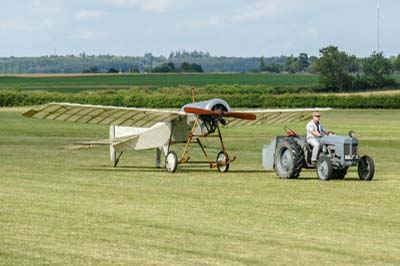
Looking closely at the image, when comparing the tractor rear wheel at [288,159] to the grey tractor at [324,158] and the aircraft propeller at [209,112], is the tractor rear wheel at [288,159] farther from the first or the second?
the aircraft propeller at [209,112]

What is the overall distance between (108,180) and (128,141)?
5.00 m

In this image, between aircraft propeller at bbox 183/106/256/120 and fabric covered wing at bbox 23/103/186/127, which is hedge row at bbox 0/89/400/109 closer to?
fabric covered wing at bbox 23/103/186/127

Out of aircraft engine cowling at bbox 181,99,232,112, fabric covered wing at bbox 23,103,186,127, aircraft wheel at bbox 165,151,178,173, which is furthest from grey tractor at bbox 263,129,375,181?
fabric covered wing at bbox 23,103,186,127

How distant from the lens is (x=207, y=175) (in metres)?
24.4

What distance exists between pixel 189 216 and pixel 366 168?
7.42m

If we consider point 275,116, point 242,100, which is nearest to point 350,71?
point 242,100

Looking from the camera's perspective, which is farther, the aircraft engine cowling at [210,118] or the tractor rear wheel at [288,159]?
the aircraft engine cowling at [210,118]

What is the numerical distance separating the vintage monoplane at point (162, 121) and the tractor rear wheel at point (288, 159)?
7.24 feet

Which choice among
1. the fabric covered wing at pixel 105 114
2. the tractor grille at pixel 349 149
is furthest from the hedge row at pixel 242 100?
the tractor grille at pixel 349 149

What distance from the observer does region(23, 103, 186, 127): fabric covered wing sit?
2515cm

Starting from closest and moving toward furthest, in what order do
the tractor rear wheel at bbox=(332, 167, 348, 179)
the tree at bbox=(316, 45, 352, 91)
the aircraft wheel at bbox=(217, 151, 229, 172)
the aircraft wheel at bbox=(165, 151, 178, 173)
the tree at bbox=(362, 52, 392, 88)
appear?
the tractor rear wheel at bbox=(332, 167, 348, 179)
the aircraft wheel at bbox=(165, 151, 178, 173)
the aircraft wheel at bbox=(217, 151, 229, 172)
the tree at bbox=(316, 45, 352, 91)
the tree at bbox=(362, 52, 392, 88)

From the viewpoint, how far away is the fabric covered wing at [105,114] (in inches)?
990

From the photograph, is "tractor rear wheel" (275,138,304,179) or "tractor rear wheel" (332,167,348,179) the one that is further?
"tractor rear wheel" (275,138,304,179)

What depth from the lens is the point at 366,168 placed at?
73.2 feet
